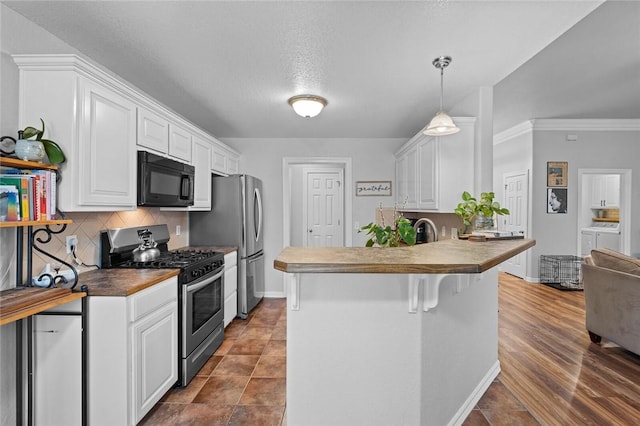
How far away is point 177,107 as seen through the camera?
3.44 meters

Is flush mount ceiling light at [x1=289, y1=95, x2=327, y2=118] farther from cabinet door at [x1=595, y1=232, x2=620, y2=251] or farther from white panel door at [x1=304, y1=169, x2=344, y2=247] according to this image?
cabinet door at [x1=595, y1=232, x2=620, y2=251]

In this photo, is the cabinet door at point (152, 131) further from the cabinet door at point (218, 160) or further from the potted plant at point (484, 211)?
the potted plant at point (484, 211)

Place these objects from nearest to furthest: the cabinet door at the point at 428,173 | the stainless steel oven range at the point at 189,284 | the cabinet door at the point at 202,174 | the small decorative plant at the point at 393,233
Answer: the small decorative plant at the point at 393,233 < the stainless steel oven range at the point at 189,284 < the cabinet door at the point at 428,173 < the cabinet door at the point at 202,174

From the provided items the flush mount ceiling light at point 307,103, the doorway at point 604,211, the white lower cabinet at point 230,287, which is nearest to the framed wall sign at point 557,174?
the doorway at point 604,211

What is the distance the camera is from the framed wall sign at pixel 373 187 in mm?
4878

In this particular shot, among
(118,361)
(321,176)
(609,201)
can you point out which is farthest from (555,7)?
(609,201)

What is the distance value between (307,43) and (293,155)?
2.83m

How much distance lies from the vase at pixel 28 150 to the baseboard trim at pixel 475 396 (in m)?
2.70

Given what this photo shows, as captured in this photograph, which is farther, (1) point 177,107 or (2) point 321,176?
(2) point 321,176

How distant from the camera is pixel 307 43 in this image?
208cm

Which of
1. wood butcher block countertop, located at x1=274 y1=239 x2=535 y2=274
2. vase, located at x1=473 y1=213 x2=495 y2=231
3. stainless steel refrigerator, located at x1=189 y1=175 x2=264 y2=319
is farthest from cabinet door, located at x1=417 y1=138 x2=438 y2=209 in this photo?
stainless steel refrigerator, located at x1=189 y1=175 x2=264 y2=319

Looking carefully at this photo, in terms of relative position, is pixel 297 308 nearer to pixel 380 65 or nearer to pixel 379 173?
pixel 380 65

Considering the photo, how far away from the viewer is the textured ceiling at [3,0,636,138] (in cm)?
173

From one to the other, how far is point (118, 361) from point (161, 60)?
2.06 metres
